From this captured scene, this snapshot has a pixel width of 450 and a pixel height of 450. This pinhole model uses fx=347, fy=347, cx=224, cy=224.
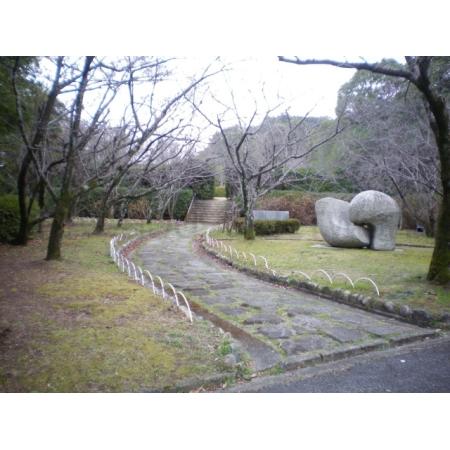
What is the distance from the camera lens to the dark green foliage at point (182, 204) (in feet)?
76.5

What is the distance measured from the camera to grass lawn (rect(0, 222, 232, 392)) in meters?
2.54

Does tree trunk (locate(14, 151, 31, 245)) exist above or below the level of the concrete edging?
above

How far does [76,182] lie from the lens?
1307 cm

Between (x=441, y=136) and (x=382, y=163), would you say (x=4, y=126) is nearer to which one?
(x=441, y=136)

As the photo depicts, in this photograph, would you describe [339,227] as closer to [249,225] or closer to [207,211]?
[249,225]

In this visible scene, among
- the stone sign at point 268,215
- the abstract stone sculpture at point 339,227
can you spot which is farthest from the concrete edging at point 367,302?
the stone sign at point 268,215

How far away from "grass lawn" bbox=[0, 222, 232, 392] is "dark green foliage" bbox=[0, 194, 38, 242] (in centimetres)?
423

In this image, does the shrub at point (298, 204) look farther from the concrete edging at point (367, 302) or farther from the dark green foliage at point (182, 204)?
the concrete edging at point (367, 302)

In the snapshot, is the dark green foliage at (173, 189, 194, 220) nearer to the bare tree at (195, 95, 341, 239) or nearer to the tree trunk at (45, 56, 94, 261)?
the bare tree at (195, 95, 341, 239)

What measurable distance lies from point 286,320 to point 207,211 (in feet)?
64.4

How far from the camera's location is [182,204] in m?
23.5

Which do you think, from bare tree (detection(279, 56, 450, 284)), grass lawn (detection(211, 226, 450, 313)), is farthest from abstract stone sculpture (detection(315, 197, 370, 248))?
bare tree (detection(279, 56, 450, 284))

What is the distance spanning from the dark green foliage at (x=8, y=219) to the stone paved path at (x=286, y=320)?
15.8 feet

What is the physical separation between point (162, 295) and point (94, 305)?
101 centimetres
